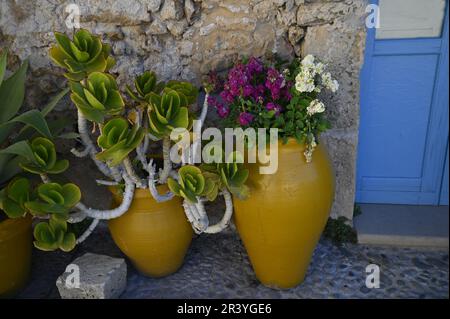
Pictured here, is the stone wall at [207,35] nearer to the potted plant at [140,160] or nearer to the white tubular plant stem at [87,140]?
the potted plant at [140,160]

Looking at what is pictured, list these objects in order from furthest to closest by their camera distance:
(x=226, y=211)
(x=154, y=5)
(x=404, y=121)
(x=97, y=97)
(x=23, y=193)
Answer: (x=404, y=121) < (x=154, y=5) < (x=226, y=211) < (x=23, y=193) < (x=97, y=97)

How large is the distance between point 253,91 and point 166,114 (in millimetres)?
348

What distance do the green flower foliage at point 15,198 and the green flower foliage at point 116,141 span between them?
0.37 m

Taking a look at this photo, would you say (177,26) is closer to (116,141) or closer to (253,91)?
(253,91)

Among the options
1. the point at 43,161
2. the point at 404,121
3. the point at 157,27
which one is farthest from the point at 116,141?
the point at 404,121

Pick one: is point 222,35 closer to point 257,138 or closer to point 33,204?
point 257,138

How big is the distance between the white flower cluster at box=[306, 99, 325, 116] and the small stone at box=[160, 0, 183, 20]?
78 cm

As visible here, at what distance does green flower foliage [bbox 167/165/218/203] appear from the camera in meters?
1.52

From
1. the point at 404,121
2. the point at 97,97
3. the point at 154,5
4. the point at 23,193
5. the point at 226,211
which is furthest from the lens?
the point at 404,121

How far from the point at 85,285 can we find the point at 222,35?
4.15 feet

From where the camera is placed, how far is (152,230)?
1.70 metres

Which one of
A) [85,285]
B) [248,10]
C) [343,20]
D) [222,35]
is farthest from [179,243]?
[343,20]

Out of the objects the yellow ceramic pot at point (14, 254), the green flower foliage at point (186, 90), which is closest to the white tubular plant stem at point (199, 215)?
the green flower foliage at point (186, 90)

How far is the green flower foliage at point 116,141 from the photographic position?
4.72ft
